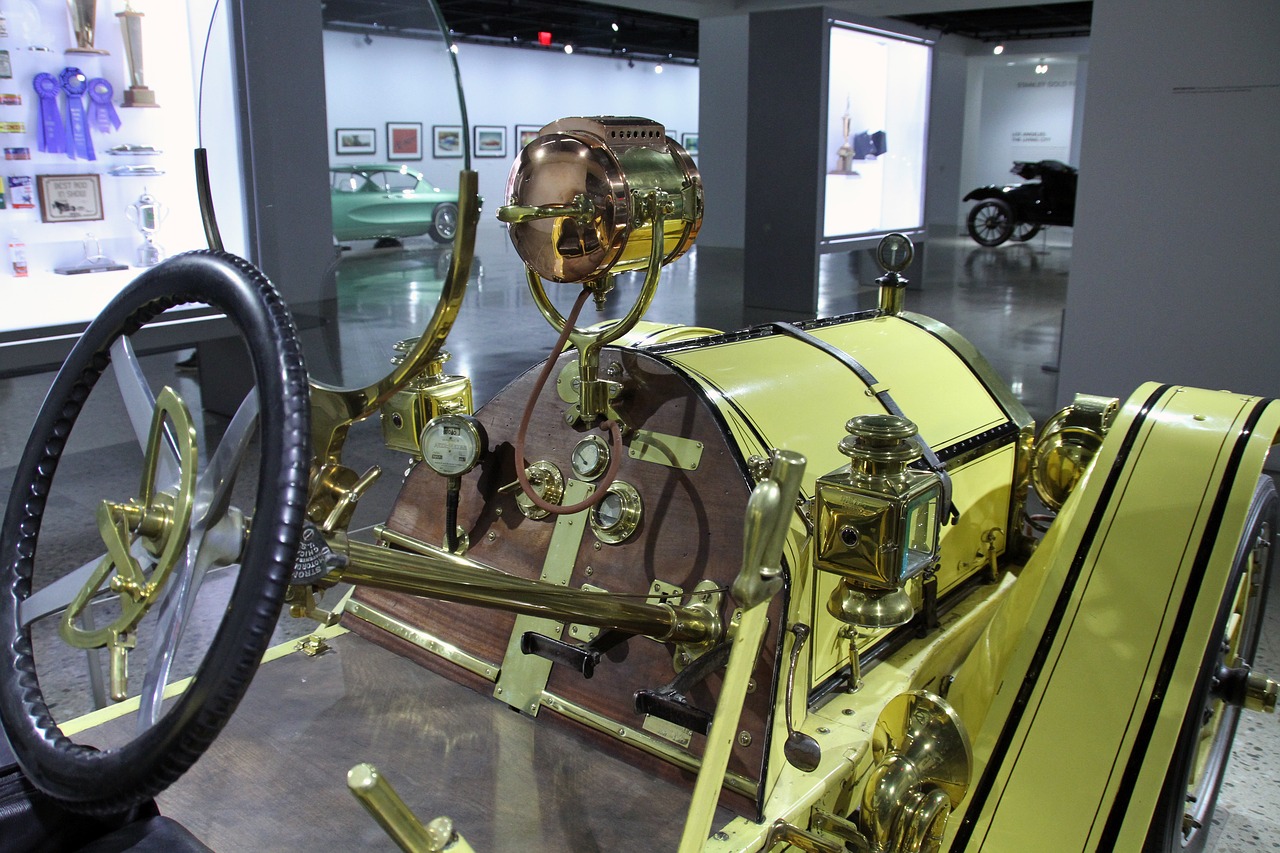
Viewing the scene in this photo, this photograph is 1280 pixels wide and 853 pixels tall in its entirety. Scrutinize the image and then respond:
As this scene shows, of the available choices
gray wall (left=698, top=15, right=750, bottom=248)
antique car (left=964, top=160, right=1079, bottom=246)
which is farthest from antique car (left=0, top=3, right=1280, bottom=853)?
antique car (left=964, top=160, right=1079, bottom=246)

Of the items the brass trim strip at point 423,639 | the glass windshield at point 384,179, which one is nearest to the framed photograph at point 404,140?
the glass windshield at point 384,179

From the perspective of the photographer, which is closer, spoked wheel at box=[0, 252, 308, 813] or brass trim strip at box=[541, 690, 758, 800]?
spoked wheel at box=[0, 252, 308, 813]

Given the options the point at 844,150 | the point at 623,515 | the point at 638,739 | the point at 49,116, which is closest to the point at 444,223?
the point at 623,515

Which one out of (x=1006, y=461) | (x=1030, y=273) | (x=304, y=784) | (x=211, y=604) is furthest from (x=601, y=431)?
(x=1030, y=273)

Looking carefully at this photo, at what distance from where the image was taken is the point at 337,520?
1.32 m

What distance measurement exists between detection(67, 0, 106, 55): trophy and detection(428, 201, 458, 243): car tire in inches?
120

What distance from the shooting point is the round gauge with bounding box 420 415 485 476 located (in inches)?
75.7

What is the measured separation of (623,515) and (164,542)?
86 cm

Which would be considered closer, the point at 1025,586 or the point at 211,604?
the point at 1025,586

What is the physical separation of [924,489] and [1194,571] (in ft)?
1.64

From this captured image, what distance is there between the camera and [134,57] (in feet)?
12.9

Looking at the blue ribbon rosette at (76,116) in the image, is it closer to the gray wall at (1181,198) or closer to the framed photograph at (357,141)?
the framed photograph at (357,141)

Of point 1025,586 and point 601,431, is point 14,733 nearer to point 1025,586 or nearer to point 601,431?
point 601,431

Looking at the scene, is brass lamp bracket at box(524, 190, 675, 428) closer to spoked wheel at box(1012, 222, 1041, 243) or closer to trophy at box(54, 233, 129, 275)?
trophy at box(54, 233, 129, 275)
